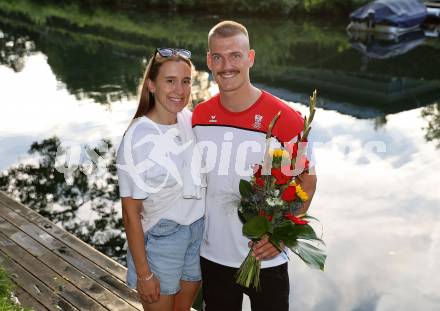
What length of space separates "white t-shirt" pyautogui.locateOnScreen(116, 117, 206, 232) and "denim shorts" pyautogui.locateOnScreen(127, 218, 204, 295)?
54mm

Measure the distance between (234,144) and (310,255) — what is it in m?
0.84

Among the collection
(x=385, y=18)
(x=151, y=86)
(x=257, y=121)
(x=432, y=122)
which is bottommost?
(x=432, y=122)

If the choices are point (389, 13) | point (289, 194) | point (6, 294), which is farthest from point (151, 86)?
point (389, 13)

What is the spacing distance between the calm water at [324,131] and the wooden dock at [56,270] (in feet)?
4.34

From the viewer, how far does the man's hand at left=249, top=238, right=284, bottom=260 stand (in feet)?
10.5

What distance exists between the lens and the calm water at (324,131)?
715 centimetres

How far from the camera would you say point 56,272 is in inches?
221

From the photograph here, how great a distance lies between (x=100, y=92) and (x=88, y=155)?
5.44m

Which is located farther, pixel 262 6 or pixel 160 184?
pixel 262 6

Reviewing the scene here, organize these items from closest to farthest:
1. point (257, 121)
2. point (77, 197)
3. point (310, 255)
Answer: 1. point (310, 255)
2. point (257, 121)
3. point (77, 197)

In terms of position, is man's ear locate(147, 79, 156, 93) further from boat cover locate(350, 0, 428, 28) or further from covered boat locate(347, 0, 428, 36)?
boat cover locate(350, 0, 428, 28)

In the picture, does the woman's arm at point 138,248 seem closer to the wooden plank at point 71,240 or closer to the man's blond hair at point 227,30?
the man's blond hair at point 227,30

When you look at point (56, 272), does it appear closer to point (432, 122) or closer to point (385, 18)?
point (432, 122)

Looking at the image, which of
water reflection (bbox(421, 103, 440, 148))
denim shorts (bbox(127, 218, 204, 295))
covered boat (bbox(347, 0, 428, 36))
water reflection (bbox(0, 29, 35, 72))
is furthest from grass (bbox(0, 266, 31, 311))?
covered boat (bbox(347, 0, 428, 36))
